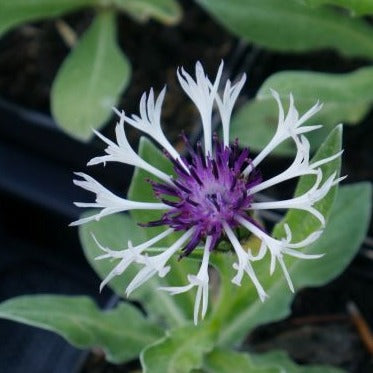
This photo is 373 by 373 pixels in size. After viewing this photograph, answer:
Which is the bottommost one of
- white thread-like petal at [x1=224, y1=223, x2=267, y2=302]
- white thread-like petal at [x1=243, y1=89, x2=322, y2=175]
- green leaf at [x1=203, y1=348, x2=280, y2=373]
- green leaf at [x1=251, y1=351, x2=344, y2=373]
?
green leaf at [x1=251, y1=351, x2=344, y2=373]

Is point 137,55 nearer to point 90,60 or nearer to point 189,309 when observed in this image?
point 90,60

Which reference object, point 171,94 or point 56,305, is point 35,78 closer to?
point 171,94

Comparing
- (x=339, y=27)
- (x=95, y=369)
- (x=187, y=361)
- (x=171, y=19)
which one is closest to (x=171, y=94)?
(x=171, y=19)

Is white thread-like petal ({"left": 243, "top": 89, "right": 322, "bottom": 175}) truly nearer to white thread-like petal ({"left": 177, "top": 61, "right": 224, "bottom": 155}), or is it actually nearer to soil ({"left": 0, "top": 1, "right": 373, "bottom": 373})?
white thread-like petal ({"left": 177, "top": 61, "right": 224, "bottom": 155})

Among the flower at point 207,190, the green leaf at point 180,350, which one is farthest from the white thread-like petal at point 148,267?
the green leaf at point 180,350

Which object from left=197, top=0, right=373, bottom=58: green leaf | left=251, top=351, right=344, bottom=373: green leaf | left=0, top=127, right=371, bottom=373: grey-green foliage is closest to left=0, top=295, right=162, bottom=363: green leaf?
left=0, top=127, right=371, bottom=373: grey-green foliage

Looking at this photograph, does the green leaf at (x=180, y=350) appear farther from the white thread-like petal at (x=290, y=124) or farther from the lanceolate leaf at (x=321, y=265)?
the white thread-like petal at (x=290, y=124)
